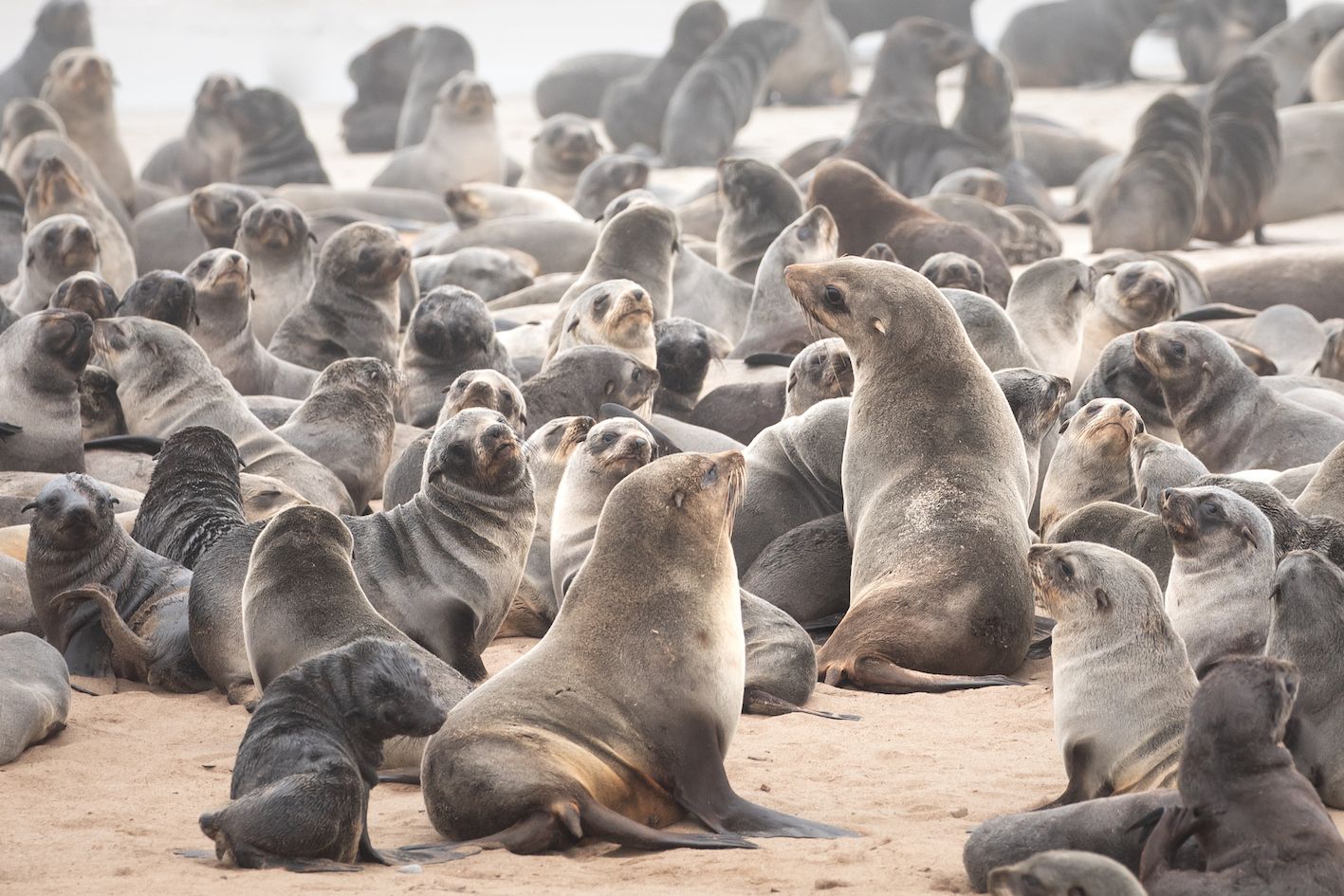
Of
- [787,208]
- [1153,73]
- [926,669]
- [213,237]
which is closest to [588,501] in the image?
[926,669]

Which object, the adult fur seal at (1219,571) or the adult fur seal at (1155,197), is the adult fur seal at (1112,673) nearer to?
the adult fur seal at (1219,571)

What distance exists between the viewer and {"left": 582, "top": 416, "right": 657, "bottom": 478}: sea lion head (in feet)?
20.2

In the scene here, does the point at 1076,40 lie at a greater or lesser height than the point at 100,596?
lesser

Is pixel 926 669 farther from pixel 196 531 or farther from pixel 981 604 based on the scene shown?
pixel 196 531

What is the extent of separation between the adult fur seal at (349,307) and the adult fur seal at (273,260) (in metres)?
0.71

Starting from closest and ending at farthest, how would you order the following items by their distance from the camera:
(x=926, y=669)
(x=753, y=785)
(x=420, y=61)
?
1. (x=753, y=785)
2. (x=926, y=669)
3. (x=420, y=61)

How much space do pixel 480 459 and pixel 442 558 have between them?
1.12ft

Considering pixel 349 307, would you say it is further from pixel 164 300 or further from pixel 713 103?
pixel 713 103

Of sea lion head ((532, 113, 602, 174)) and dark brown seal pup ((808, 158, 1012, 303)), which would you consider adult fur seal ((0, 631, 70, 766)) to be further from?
sea lion head ((532, 113, 602, 174))

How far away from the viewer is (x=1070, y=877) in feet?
10.6

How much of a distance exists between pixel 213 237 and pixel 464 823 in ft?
28.6

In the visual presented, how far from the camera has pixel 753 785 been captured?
15.6 ft

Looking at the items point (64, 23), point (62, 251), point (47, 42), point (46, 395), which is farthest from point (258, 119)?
point (46, 395)

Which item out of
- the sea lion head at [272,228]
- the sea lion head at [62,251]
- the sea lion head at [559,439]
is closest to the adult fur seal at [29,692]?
the sea lion head at [559,439]
